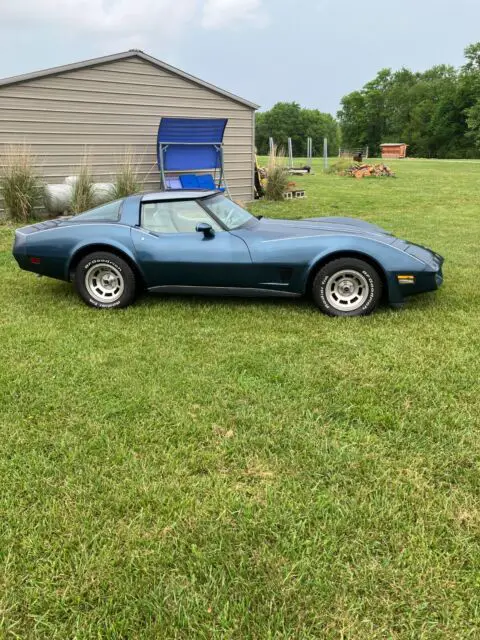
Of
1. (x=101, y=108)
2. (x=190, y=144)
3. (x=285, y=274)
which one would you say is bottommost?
(x=285, y=274)

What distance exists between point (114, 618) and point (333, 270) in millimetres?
3396

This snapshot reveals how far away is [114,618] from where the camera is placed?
5.63 ft

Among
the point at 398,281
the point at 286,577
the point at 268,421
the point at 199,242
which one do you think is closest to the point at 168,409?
the point at 268,421

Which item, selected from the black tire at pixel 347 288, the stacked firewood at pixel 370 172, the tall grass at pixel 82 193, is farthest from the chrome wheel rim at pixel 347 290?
the stacked firewood at pixel 370 172

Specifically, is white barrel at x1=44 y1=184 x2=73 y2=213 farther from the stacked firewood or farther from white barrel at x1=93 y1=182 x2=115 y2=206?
the stacked firewood

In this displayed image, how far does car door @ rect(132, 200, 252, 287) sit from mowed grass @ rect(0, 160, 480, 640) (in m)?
0.50

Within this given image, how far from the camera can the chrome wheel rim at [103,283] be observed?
16.0 feet

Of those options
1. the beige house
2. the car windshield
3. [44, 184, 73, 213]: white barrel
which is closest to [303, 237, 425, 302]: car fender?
the car windshield

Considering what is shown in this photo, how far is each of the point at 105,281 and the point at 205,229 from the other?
1.19 metres

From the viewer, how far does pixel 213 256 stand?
461 centimetres

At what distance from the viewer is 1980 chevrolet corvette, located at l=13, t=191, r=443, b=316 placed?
446 cm

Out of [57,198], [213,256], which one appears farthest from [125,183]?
[213,256]

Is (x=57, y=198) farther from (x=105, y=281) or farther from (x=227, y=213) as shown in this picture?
(x=227, y=213)

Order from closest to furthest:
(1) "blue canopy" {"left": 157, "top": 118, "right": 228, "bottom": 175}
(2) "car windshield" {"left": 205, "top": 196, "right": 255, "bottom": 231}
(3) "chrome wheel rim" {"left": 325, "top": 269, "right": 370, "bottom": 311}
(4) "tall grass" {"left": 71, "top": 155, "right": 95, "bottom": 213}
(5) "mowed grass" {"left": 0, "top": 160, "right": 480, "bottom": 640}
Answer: (5) "mowed grass" {"left": 0, "top": 160, "right": 480, "bottom": 640}
(3) "chrome wheel rim" {"left": 325, "top": 269, "right": 370, "bottom": 311}
(2) "car windshield" {"left": 205, "top": 196, "right": 255, "bottom": 231}
(4) "tall grass" {"left": 71, "top": 155, "right": 95, "bottom": 213}
(1) "blue canopy" {"left": 157, "top": 118, "right": 228, "bottom": 175}
